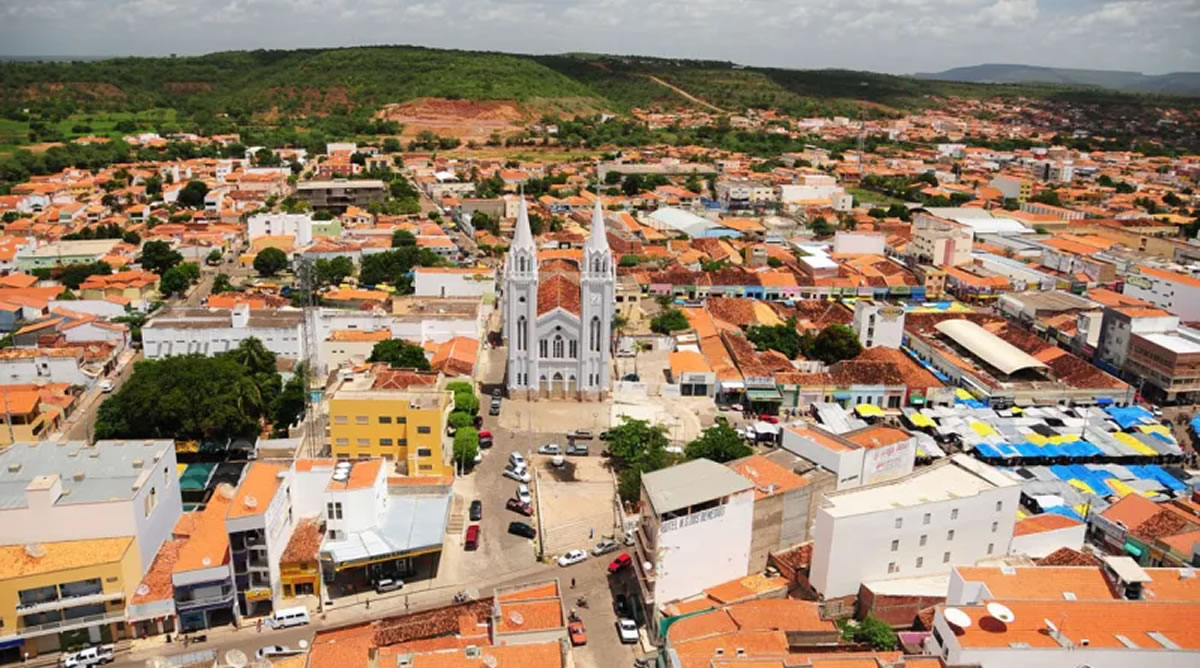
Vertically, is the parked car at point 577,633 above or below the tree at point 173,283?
below

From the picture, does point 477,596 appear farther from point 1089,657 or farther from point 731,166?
point 731,166

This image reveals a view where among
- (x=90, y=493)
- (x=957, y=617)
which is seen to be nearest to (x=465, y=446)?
(x=90, y=493)

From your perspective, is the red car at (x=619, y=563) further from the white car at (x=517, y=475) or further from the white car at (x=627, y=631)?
the white car at (x=517, y=475)

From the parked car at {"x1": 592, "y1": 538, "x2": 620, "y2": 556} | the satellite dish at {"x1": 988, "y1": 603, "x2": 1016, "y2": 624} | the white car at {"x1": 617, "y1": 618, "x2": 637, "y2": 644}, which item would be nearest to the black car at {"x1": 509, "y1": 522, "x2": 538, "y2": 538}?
the parked car at {"x1": 592, "y1": 538, "x2": 620, "y2": 556}

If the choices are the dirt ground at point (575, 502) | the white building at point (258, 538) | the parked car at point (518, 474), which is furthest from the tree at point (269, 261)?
the white building at point (258, 538)

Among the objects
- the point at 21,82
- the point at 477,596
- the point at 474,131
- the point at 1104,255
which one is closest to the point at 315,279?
the point at 477,596

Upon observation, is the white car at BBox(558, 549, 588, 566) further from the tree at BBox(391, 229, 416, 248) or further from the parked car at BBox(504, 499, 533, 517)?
the tree at BBox(391, 229, 416, 248)

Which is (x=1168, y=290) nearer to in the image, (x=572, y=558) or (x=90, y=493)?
(x=572, y=558)
